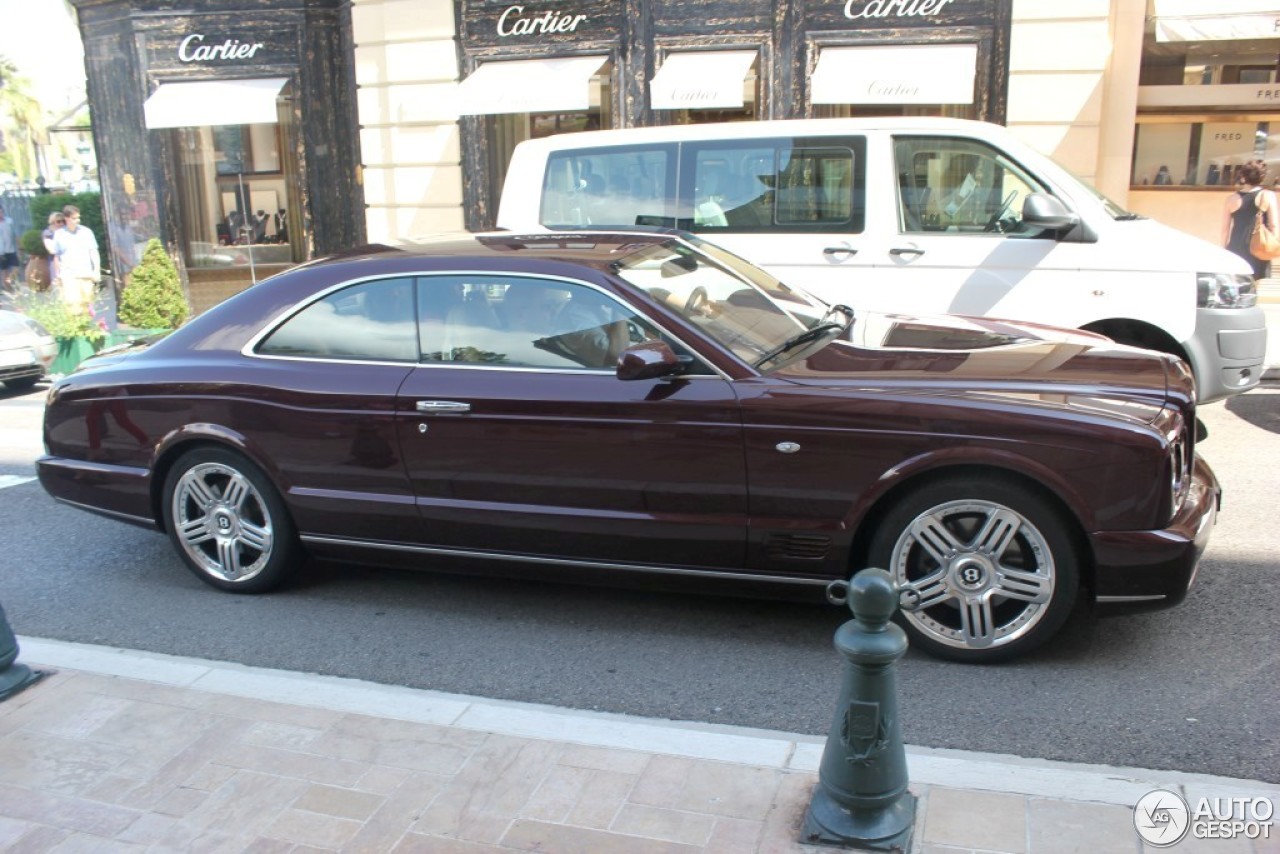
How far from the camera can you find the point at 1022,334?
4863 mm

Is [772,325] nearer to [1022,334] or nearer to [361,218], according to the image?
[1022,334]

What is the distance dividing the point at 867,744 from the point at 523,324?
93.8 inches

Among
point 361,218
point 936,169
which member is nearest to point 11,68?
point 361,218

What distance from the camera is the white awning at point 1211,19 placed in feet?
39.5

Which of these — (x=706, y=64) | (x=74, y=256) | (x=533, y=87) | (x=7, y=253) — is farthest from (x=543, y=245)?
(x=7, y=253)

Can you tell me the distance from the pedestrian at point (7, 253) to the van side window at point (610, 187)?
15.5 m

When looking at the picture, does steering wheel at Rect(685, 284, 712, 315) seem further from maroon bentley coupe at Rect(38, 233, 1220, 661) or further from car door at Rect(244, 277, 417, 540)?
car door at Rect(244, 277, 417, 540)

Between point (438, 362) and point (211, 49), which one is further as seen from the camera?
point (211, 49)

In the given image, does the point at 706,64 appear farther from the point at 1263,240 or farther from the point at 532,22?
the point at 1263,240

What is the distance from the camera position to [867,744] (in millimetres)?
2959

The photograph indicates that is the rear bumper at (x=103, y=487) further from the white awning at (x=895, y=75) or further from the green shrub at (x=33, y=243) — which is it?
the green shrub at (x=33, y=243)

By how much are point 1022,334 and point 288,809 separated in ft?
11.4

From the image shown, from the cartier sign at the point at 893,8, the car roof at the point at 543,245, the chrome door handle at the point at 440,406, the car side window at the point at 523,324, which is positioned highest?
the cartier sign at the point at 893,8

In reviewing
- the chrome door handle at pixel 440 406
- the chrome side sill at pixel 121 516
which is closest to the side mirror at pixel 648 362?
the chrome door handle at pixel 440 406
